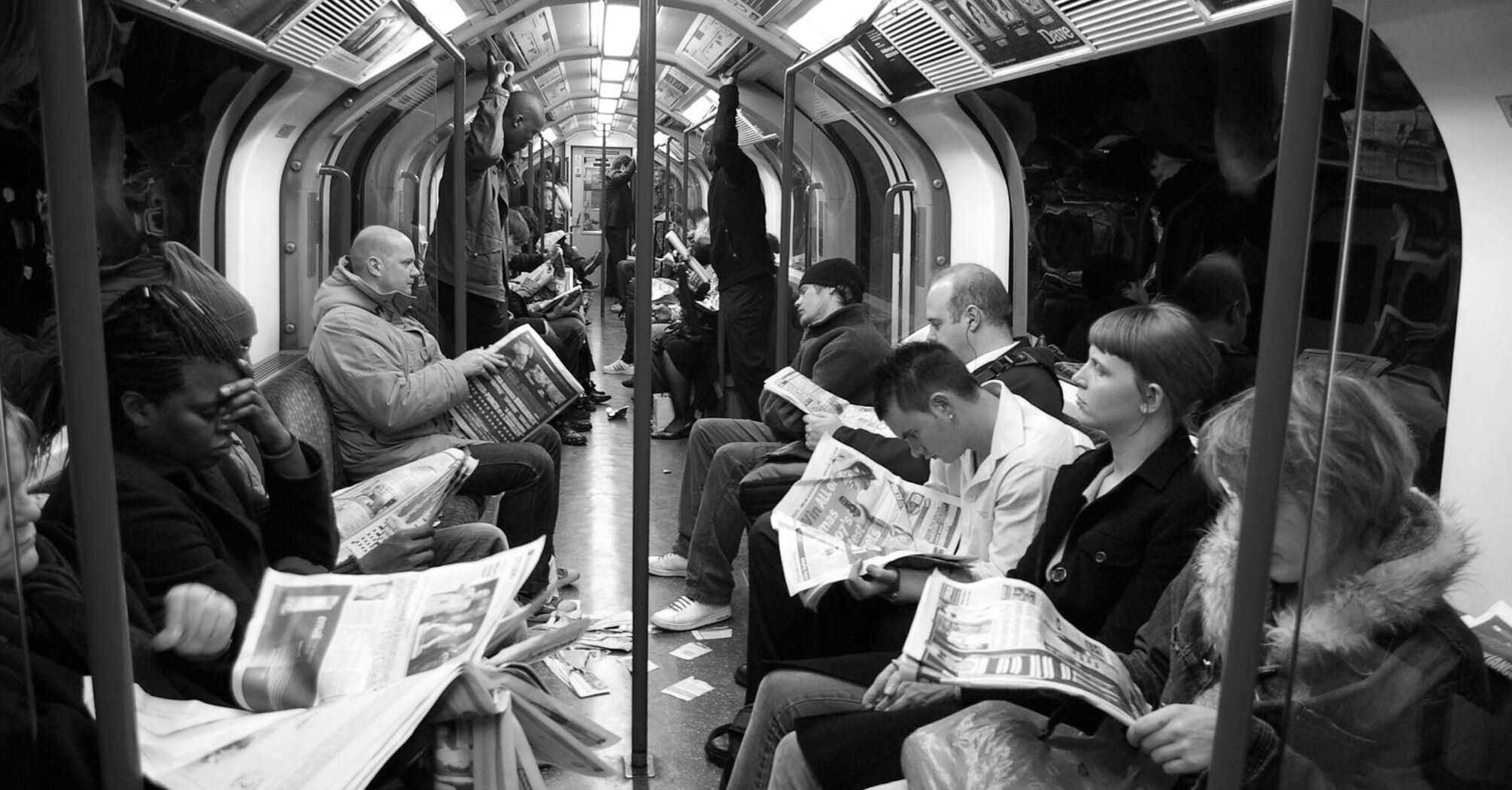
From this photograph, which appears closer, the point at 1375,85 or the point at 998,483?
the point at 1375,85

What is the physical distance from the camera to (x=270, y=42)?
3.76m

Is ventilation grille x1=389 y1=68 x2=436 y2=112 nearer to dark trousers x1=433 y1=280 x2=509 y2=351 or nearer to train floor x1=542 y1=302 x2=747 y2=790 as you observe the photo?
dark trousers x1=433 y1=280 x2=509 y2=351

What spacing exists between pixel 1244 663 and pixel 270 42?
343cm

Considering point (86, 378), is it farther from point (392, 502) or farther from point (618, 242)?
point (618, 242)

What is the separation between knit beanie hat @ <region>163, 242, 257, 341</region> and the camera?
3014mm

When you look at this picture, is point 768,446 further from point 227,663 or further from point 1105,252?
point 227,663

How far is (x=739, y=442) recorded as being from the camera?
5055 mm

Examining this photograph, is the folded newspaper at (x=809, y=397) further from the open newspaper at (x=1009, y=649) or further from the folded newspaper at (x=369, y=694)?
the folded newspaper at (x=369, y=694)

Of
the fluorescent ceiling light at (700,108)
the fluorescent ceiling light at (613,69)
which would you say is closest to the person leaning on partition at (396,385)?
the fluorescent ceiling light at (700,108)

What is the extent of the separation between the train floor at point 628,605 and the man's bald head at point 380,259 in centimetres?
103

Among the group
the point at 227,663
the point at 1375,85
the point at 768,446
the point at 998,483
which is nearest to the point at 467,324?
the point at 768,446

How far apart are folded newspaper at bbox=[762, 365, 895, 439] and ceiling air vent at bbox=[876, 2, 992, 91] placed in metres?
1.26

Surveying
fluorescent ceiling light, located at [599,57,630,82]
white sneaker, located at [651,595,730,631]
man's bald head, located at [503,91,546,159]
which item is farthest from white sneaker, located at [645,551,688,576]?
fluorescent ceiling light, located at [599,57,630,82]

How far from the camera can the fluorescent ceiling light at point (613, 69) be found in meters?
11.2
